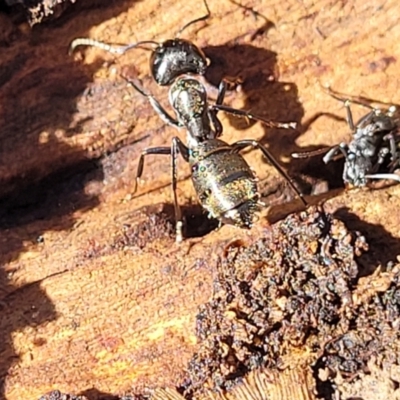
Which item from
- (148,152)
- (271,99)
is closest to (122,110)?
(148,152)

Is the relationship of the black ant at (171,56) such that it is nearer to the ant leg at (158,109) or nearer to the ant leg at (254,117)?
the ant leg at (158,109)

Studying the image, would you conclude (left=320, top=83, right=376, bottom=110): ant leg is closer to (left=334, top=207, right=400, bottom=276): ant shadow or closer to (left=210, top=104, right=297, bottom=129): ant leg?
(left=210, top=104, right=297, bottom=129): ant leg

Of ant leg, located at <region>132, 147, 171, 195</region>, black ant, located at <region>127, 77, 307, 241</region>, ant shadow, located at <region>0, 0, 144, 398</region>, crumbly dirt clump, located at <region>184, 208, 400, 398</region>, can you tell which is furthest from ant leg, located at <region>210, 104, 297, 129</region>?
crumbly dirt clump, located at <region>184, 208, 400, 398</region>

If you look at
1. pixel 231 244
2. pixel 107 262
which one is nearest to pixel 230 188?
pixel 231 244

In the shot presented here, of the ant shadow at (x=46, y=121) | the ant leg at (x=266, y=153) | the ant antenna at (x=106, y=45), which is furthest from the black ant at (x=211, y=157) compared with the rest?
the ant shadow at (x=46, y=121)

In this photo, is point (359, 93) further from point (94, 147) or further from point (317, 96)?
point (94, 147)

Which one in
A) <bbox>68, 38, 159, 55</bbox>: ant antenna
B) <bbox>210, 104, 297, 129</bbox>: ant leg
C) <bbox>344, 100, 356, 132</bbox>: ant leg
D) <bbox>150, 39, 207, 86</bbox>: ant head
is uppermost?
<bbox>68, 38, 159, 55</bbox>: ant antenna
